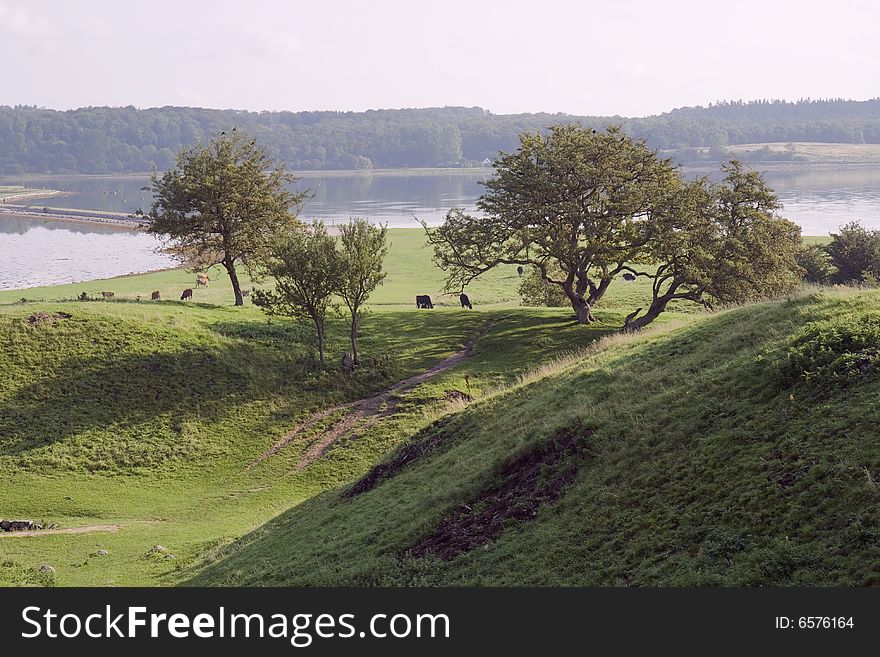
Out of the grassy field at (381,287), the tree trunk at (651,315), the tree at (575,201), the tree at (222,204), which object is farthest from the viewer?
the grassy field at (381,287)

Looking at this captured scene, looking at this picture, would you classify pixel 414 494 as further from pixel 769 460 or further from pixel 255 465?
pixel 255 465

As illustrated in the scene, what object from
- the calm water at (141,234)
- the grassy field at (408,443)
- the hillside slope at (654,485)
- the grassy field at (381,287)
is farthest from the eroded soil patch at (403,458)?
the calm water at (141,234)

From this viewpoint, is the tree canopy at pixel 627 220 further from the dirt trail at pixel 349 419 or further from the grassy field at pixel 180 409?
the dirt trail at pixel 349 419

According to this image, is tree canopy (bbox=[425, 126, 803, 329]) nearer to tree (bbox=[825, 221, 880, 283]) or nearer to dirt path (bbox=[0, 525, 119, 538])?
tree (bbox=[825, 221, 880, 283])

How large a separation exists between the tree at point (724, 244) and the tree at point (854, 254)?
13.6 metres

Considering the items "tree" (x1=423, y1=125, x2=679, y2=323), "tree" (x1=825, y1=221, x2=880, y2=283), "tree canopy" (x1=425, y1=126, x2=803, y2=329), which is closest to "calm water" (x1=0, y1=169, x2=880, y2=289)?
"tree" (x1=423, y1=125, x2=679, y2=323)

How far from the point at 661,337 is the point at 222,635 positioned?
17.8 metres

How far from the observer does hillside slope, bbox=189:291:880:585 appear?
480 inches

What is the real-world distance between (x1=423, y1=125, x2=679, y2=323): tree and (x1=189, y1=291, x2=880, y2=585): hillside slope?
73.5ft

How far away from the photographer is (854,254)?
59344 mm

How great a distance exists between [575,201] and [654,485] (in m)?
32.7

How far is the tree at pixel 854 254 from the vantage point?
191 ft

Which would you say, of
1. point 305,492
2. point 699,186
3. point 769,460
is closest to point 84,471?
point 305,492

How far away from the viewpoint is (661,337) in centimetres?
2572
